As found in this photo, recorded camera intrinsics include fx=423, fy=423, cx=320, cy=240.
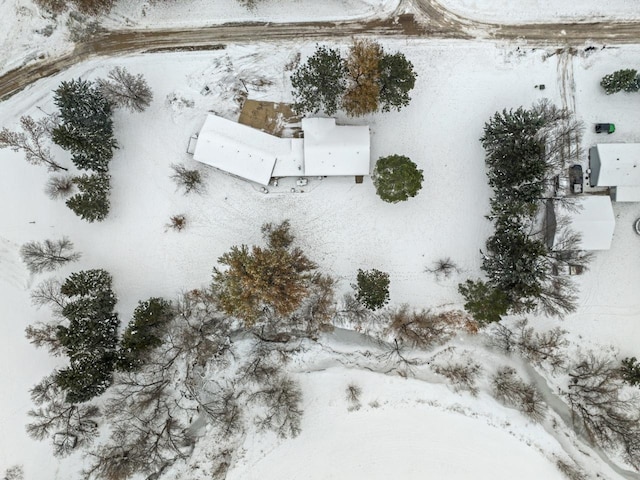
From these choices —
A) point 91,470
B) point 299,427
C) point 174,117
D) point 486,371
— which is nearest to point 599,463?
point 486,371

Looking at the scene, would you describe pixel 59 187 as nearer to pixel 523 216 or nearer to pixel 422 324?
→ pixel 422 324

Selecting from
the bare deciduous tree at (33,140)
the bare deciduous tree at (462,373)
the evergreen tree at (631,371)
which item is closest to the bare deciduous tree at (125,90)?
the bare deciduous tree at (33,140)

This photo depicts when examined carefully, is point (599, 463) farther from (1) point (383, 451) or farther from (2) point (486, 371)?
(1) point (383, 451)

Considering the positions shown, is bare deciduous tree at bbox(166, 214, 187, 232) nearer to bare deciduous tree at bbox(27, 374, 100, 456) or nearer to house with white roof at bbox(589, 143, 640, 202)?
bare deciduous tree at bbox(27, 374, 100, 456)

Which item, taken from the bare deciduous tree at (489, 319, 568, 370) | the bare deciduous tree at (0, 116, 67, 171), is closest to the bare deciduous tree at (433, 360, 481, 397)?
the bare deciduous tree at (489, 319, 568, 370)

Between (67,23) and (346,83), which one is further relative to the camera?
(67,23)

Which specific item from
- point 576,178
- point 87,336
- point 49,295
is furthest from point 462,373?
point 49,295
